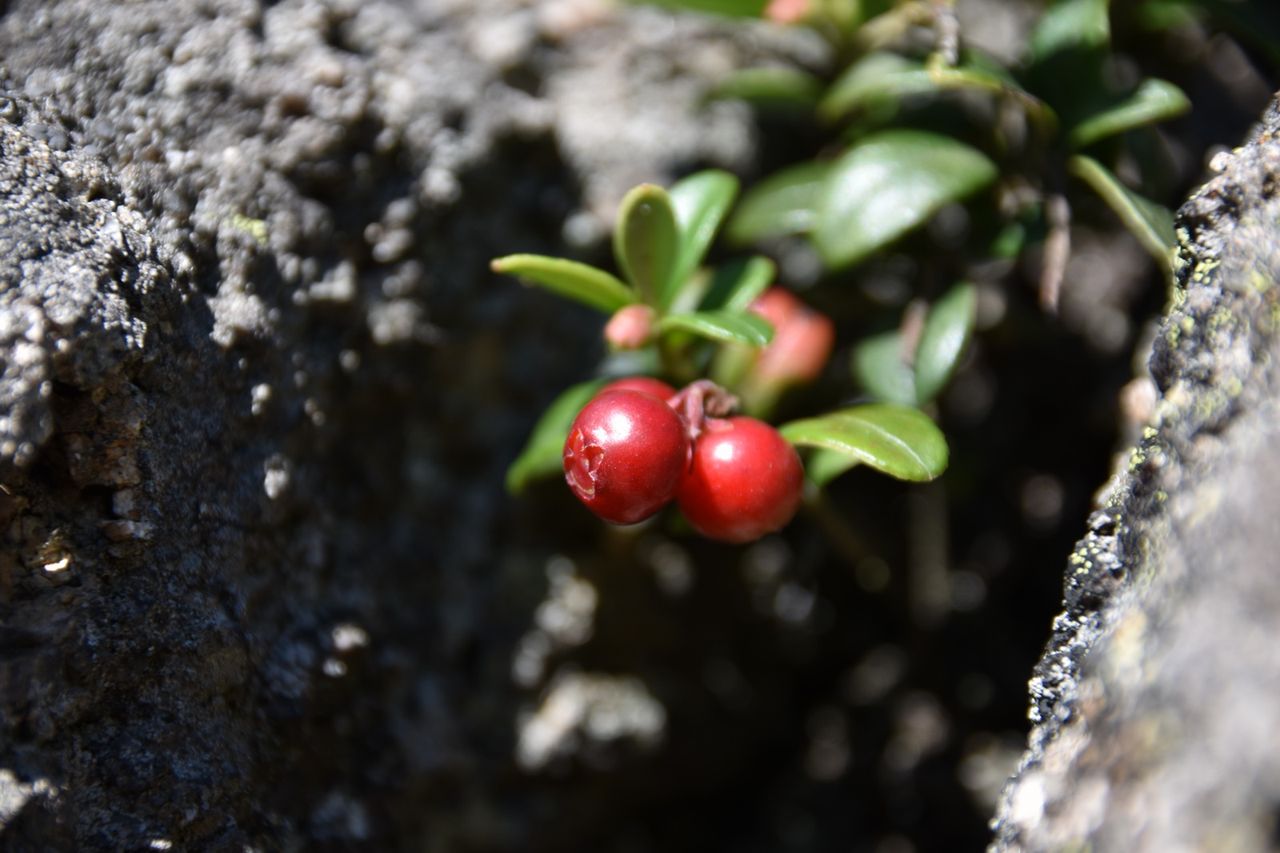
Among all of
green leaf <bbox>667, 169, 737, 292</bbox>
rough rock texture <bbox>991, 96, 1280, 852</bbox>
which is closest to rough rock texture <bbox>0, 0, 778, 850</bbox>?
green leaf <bbox>667, 169, 737, 292</bbox>

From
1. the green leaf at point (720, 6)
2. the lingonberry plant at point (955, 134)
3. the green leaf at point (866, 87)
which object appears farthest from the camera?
the green leaf at point (720, 6)

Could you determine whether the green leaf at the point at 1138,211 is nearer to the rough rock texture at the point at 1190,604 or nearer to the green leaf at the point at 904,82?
the green leaf at the point at 904,82

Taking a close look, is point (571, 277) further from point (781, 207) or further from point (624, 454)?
point (781, 207)

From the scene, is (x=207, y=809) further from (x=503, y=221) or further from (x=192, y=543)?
(x=503, y=221)

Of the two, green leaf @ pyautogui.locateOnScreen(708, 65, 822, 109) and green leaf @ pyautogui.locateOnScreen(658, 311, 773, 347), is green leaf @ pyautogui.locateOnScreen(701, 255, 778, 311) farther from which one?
green leaf @ pyautogui.locateOnScreen(708, 65, 822, 109)

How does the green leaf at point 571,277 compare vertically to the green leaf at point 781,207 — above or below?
above

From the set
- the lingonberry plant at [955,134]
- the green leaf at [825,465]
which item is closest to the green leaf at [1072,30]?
the lingonberry plant at [955,134]
